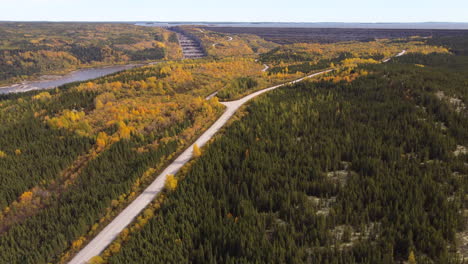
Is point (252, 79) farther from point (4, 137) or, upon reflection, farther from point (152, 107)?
point (4, 137)

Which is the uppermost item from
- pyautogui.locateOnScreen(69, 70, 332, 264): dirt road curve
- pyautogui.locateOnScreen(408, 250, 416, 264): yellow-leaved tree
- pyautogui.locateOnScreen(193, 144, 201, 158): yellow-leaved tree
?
pyautogui.locateOnScreen(408, 250, 416, 264): yellow-leaved tree

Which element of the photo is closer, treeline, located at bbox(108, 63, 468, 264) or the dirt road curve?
treeline, located at bbox(108, 63, 468, 264)

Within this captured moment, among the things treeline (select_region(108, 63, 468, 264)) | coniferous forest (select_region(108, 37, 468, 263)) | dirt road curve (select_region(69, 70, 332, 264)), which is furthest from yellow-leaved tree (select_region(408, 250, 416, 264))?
dirt road curve (select_region(69, 70, 332, 264))

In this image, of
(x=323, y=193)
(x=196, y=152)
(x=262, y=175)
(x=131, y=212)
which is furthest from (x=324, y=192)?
(x=131, y=212)

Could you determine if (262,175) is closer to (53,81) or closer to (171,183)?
(171,183)

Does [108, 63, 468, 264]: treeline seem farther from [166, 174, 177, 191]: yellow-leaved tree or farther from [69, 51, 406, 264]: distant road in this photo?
[69, 51, 406, 264]: distant road

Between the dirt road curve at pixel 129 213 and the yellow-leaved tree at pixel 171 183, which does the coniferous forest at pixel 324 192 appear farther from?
the dirt road curve at pixel 129 213

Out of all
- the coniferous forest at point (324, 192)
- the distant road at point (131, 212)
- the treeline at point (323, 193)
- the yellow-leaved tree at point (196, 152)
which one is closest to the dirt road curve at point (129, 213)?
the distant road at point (131, 212)

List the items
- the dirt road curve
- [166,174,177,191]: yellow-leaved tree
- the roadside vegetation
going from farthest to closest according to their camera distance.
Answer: [166,174,177,191]: yellow-leaved tree → the dirt road curve → the roadside vegetation

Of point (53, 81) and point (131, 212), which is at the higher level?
point (53, 81)
